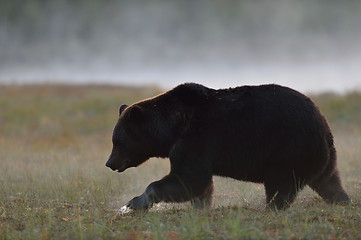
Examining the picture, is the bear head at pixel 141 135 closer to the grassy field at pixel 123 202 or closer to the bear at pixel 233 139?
the bear at pixel 233 139

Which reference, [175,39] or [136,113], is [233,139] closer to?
[136,113]

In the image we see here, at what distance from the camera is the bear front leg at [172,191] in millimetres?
6289

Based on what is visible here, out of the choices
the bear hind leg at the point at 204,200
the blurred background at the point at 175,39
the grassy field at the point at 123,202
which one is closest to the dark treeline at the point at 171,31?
the blurred background at the point at 175,39

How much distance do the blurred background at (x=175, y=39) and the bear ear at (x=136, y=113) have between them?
25.1 meters

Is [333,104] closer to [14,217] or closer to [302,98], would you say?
[302,98]

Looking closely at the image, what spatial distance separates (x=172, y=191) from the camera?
20.6 feet

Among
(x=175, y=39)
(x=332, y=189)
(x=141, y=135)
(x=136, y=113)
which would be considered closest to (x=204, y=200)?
(x=141, y=135)

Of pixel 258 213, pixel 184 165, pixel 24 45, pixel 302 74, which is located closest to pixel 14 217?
pixel 184 165

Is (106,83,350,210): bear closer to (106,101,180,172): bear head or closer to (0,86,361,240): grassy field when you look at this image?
(106,101,180,172): bear head

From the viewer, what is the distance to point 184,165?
631 centimetres

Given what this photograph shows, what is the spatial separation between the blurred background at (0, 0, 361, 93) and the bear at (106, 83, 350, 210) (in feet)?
82.2

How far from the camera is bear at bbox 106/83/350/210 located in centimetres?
634

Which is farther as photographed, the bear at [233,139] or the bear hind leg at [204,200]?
the bear hind leg at [204,200]

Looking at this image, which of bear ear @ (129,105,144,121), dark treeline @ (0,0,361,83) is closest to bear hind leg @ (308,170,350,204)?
bear ear @ (129,105,144,121)
